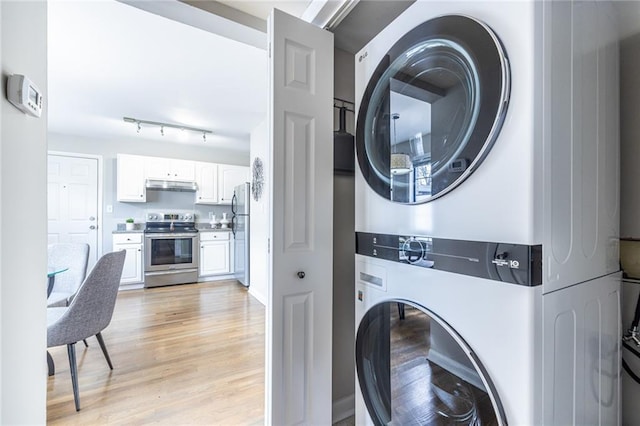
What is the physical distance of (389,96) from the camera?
1037 millimetres

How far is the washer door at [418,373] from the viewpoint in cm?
76

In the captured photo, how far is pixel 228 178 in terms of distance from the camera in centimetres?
512

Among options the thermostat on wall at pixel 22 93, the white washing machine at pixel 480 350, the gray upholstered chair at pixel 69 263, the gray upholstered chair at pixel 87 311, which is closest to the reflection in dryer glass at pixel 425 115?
the white washing machine at pixel 480 350

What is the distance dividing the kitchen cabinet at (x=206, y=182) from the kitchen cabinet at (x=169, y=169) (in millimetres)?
112

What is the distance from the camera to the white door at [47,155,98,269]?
4.21m

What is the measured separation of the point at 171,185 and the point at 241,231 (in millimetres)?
1435

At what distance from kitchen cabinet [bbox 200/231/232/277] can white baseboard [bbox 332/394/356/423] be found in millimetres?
3789

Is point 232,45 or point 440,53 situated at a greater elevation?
point 232,45

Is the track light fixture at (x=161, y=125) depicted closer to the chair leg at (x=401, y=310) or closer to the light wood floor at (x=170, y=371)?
the light wood floor at (x=170, y=371)

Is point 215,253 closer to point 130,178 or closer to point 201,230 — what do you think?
point 201,230

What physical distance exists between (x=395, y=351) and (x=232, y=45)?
2.28 meters


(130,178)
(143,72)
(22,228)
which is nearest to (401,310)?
(22,228)

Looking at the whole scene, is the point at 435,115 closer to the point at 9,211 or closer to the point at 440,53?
the point at 440,53

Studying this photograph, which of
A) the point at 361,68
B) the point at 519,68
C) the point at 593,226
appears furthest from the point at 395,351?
the point at 361,68
